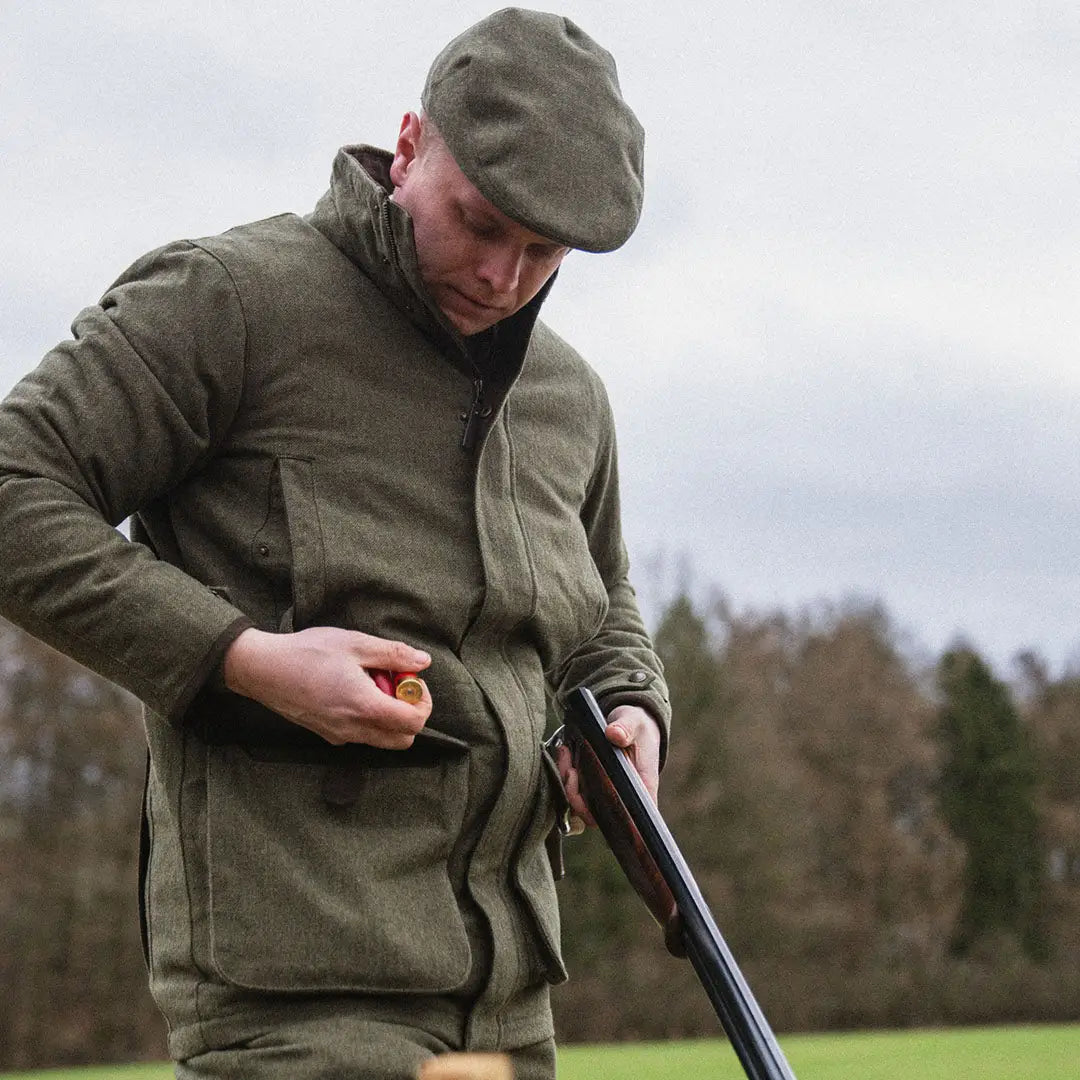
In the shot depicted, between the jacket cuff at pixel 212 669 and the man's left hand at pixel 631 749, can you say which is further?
the man's left hand at pixel 631 749

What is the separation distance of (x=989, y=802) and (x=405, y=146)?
150ft

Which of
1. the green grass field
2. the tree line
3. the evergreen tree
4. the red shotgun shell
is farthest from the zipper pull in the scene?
the evergreen tree

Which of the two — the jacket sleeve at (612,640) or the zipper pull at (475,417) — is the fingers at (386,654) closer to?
the zipper pull at (475,417)

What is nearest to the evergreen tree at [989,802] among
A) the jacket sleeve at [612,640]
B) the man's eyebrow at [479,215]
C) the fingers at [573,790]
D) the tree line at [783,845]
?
the tree line at [783,845]

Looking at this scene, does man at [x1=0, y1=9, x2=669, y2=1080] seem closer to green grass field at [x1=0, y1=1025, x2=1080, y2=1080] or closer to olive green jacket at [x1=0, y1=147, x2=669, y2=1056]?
olive green jacket at [x1=0, y1=147, x2=669, y2=1056]

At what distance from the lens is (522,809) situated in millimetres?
2783

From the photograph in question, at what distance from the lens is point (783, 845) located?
38.9 m

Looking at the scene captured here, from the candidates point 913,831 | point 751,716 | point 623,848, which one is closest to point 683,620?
point 751,716

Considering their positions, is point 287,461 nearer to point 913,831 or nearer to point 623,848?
point 623,848

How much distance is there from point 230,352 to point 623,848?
1056 millimetres

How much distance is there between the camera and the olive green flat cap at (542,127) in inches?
103

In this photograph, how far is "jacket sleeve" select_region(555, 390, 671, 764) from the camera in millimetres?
3297

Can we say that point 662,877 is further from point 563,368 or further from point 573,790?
point 563,368

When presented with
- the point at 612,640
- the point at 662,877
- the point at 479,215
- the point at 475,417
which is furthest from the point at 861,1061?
the point at 479,215
